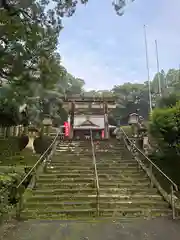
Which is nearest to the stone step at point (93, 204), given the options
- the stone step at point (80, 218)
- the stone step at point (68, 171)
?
the stone step at point (80, 218)

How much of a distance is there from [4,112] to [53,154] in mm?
4580

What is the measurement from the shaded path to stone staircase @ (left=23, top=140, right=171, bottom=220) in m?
0.51

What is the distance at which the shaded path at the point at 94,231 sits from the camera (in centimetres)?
456

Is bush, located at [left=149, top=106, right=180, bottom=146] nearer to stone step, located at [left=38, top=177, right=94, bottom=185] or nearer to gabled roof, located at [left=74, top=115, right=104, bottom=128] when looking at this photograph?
stone step, located at [left=38, top=177, right=94, bottom=185]

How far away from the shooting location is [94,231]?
4.84 m

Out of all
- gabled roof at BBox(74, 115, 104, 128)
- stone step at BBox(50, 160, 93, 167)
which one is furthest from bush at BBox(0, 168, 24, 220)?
gabled roof at BBox(74, 115, 104, 128)

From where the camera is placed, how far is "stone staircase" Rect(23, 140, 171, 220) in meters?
6.02

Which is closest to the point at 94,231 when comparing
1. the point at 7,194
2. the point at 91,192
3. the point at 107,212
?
the point at 107,212

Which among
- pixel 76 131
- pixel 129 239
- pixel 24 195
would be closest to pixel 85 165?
pixel 24 195

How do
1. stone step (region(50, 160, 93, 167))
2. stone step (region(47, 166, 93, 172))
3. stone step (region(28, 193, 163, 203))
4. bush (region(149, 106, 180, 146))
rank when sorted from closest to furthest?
stone step (region(28, 193, 163, 203)) < bush (region(149, 106, 180, 146)) < stone step (region(47, 166, 93, 172)) < stone step (region(50, 160, 93, 167))

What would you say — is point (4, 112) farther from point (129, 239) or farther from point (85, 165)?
point (129, 239)

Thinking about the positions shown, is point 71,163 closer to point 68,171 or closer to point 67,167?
point 67,167

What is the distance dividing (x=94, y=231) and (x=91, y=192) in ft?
8.03

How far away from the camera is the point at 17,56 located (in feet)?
38.7
